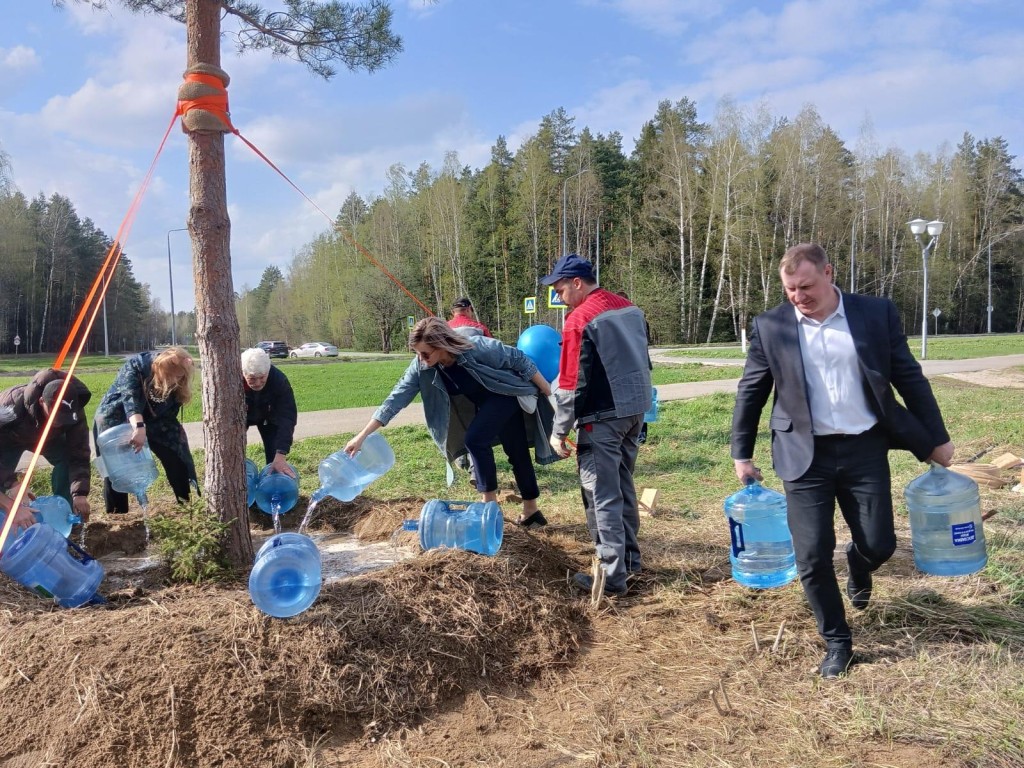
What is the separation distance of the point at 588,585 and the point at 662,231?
4340 centimetres

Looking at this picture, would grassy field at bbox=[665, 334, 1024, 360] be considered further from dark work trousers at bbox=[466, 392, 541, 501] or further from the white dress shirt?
the white dress shirt

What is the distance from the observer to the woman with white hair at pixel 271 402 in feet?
16.4

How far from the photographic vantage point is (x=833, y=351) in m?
2.96

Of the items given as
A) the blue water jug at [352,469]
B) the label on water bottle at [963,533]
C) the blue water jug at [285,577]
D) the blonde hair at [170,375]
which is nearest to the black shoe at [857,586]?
the label on water bottle at [963,533]

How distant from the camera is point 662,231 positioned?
45.2 meters

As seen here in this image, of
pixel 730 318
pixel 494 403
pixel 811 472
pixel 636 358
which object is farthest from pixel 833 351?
pixel 730 318

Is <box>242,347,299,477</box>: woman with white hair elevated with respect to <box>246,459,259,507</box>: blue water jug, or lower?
elevated

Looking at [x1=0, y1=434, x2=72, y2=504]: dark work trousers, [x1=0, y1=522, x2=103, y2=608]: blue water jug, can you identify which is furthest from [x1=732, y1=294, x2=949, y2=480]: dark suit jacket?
[x1=0, y1=434, x2=72, y2=504]: dark work trousers

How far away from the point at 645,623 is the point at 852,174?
50.6 meters

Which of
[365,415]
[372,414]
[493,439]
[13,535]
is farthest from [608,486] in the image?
[372,414]

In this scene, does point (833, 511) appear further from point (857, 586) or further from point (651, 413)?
point (651, 413)

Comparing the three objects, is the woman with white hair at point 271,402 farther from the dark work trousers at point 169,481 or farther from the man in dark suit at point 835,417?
the man in dark suit at point 835,417

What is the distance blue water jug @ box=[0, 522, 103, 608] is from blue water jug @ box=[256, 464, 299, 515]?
165 centimetres

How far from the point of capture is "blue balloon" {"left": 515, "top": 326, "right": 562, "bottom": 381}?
21.7 ft
